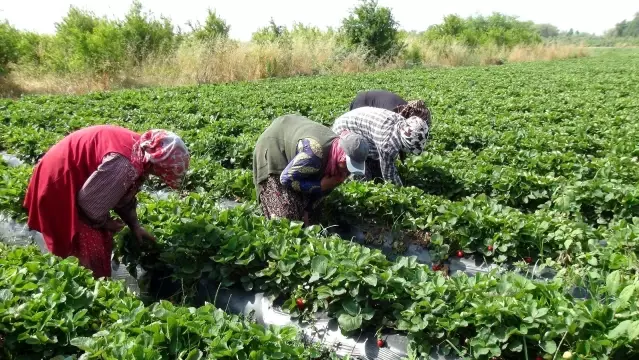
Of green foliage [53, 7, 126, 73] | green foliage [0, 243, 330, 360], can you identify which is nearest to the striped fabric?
green foliage [0, 243, 330, 360]

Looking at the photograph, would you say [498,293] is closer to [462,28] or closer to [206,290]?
[206,290]

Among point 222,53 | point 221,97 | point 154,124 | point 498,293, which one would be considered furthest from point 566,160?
point 222,53

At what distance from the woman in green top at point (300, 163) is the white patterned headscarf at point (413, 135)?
→ 0.99 meters

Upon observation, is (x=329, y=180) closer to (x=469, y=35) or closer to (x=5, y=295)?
(x=5, y=295)

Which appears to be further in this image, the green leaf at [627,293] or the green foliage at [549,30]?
the green foliage at [549,30]

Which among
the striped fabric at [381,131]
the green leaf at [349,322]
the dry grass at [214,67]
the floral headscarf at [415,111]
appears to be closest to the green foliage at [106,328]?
the green leaf at [349,322]

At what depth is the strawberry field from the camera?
2.51m

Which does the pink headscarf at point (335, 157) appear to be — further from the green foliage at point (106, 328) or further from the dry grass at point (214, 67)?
the dry grass at point (214, 67)

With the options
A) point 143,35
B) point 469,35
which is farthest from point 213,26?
point 469,35

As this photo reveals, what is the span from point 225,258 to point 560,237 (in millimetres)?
2609

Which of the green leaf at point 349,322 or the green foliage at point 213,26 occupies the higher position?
the green foliage at point 213,26

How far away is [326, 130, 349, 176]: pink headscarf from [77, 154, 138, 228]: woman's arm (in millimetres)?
1455

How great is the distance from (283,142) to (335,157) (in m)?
0.52

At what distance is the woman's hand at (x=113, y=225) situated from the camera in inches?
145
